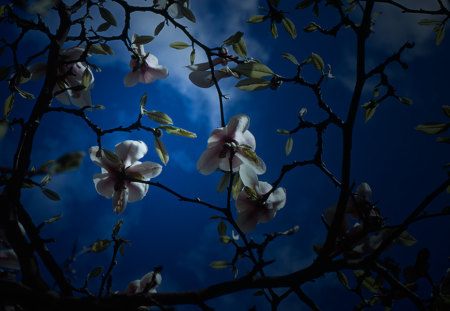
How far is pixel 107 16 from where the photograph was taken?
0.82 metres

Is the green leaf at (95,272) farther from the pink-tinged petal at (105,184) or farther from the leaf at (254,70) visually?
the leaf at (254,70)

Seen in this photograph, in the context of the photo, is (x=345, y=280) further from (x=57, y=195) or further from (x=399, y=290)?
(x=57, y=195)

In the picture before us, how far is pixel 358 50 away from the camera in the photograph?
519mm

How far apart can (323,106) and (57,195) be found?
75 centimetres

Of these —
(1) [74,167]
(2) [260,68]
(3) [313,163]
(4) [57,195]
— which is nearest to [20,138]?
(4) [57,195]

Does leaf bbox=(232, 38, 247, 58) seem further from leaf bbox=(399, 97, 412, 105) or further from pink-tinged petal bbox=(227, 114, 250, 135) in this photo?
leaf bbox=(399, 97, 412, 105)

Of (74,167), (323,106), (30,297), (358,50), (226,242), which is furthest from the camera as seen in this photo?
(226,242)

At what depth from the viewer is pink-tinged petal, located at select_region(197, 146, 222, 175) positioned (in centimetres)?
75

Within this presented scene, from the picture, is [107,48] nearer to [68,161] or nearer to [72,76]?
[72,76]

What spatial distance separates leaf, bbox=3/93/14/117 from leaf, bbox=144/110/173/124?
37 cm

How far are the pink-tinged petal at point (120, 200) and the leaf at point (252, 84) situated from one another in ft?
1.54

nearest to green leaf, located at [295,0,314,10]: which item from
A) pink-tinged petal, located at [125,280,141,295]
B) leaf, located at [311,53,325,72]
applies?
leaf, located at [311,53,325,72]

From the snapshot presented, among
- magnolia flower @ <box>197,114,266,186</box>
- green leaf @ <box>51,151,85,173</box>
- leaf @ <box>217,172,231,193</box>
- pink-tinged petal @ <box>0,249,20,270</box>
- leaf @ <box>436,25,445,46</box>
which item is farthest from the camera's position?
leaf @ <box>436,25,445,46</box>

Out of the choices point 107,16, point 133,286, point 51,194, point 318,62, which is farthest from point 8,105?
point 318,62
